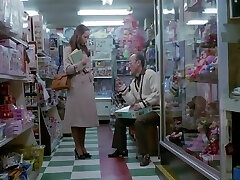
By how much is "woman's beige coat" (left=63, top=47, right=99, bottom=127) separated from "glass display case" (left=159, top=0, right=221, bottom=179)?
124 centimetres

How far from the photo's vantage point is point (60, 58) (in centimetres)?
780

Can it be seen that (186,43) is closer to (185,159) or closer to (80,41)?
(185,159)

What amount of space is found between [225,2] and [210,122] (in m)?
0.96

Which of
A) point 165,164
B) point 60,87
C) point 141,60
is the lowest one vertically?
point 165,164

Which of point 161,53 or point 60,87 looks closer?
point 161,53

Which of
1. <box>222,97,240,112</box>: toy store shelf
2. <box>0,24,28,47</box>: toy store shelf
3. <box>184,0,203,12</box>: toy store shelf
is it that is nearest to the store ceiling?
<box>0,24,28,47</box>: toy store shelf

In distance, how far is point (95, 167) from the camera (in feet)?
14.5

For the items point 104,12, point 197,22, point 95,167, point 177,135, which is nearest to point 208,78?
point 197,22

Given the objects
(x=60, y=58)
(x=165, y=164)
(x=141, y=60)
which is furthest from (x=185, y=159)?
(x=60, y=58)

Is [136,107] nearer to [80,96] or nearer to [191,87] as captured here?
[80,96]

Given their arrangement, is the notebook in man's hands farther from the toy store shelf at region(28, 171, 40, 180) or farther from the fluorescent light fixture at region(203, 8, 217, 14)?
the fluorescent light fixture at region(203, 8, 217, 14)

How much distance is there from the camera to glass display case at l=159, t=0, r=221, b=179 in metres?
2.57

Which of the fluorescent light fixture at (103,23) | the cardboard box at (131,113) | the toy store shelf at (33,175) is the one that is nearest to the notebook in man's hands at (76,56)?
the cardboard box at (131,113)

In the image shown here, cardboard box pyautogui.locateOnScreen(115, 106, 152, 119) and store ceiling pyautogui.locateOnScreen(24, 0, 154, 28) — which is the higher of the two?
store ceiling pyautogui.locateOnScreen(24, 0, 154, 28)
